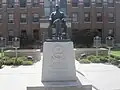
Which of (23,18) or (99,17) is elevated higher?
(99,17)

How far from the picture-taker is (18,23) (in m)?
50.9

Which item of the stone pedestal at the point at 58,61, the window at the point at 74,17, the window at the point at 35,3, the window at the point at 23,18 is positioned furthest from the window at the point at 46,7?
the stone pedestal at the point at 58,61

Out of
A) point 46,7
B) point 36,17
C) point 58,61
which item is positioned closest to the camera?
point 58,61

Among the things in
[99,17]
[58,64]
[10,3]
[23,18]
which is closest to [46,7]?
[23,18]

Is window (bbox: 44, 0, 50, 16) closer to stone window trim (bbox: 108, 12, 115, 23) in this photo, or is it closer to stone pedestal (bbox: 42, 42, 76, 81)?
stone window trim (bbox: 108, 12, 115, 23)

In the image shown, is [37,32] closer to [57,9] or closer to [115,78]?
[115,78]

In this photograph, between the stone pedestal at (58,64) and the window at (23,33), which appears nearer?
the stone pedestal at (58,64)

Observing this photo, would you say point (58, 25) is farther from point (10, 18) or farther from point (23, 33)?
point (10, 18)

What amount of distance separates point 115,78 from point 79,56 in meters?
12.7

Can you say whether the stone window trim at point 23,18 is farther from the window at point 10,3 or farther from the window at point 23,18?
the window at point 10,3

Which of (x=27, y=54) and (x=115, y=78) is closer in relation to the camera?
(x=115, y=78)

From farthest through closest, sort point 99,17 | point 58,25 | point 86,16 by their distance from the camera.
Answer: point 99,17 < point 86,16 < point 58,25

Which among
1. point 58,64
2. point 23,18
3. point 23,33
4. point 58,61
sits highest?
point 58,61

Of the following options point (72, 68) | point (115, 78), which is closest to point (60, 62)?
point (72, 68)
